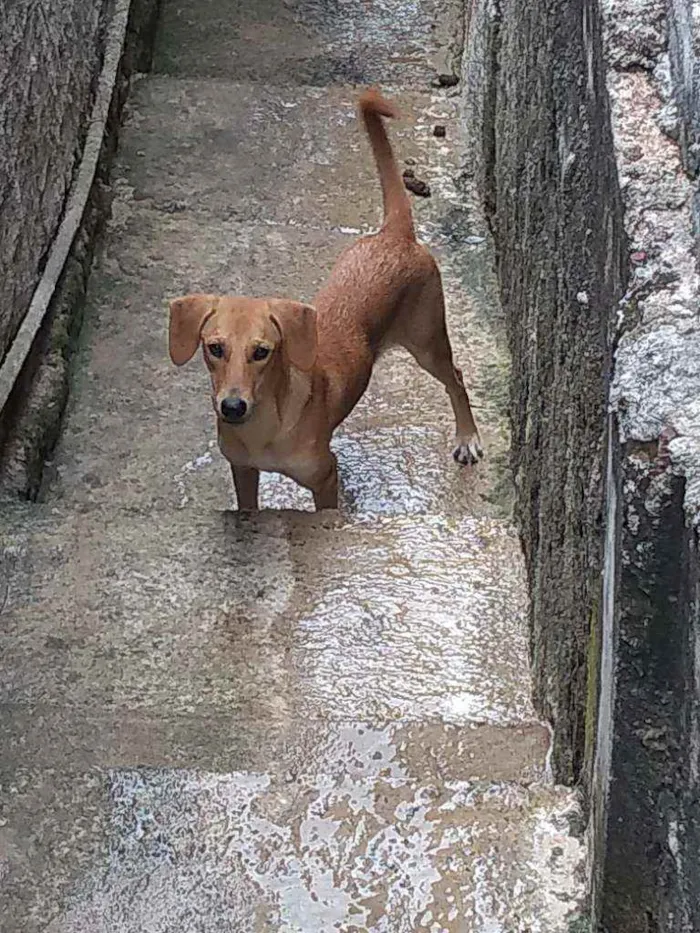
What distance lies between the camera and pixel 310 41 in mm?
4922

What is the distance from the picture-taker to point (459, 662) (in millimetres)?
2297

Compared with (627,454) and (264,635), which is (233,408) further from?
(627,454)

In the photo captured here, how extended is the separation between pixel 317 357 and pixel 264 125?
66.1 inches

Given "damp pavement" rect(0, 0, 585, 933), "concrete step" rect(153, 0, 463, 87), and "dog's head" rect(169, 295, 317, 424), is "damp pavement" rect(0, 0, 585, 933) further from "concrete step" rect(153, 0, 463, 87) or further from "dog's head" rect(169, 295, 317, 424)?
"concrete step" rect(153, 0, 463, 87)

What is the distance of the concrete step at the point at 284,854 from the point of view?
1.69 meters

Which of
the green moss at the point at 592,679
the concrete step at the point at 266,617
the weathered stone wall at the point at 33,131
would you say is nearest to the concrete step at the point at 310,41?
the weathered stone wall at the point at 33,131

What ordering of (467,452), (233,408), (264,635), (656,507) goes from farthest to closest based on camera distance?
1. (467,452)
2. (233,408)
3. (264,635)
4. (656,507)

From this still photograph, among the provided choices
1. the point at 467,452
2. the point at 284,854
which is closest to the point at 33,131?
the point at 467,452

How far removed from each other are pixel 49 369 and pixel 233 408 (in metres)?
0.83

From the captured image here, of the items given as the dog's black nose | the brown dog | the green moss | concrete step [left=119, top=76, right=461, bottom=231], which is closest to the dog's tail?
the brown dog

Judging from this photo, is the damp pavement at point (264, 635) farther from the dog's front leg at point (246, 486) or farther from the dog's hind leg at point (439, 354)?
the dog's front leg at point (246, 486)

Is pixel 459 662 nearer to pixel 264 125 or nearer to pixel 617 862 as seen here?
pixel 617 862

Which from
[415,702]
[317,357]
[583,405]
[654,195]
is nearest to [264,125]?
[317,357]

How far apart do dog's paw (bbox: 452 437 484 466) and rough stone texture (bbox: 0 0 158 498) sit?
87 cm
